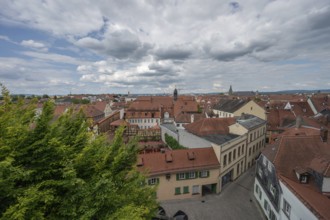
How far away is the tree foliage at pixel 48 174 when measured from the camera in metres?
6.26

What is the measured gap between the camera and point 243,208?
23203 mm

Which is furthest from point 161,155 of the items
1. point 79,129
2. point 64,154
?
point 64,154

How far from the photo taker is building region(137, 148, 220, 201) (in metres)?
24.4

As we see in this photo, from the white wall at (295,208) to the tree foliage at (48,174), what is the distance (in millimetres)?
12707

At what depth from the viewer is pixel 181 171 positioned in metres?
24.5

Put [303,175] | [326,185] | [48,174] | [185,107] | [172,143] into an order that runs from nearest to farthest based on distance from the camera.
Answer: [48,174]
[326,185]
[303,175]
[172,143]
[185,107]

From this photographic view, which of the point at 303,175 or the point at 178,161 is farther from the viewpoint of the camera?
the point at 178,161

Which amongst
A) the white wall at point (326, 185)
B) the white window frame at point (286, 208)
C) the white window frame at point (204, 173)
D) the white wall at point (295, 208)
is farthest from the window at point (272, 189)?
the white window frame at point (204, 173)

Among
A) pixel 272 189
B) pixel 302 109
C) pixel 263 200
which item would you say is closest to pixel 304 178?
pixel 272 189

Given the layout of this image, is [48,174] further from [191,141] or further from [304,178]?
[191,141]

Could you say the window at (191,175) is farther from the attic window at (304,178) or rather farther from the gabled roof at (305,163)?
the attic window at (304,178)

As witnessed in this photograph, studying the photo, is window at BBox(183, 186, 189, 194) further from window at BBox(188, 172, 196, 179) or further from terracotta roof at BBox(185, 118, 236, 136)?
terracotta roof at BBox(185, 118, 236, 136)

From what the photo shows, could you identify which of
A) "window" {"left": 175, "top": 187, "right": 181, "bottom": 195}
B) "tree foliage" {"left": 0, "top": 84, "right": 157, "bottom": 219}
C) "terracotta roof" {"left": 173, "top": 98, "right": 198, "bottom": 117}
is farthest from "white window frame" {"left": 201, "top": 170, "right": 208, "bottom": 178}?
"terracotta roof" {"left": 173, "top": 98, "right": 198, "bottom": 117}

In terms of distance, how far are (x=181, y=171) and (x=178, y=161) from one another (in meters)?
1.34
